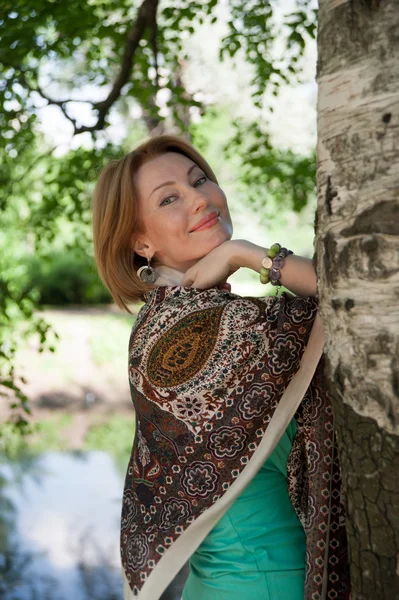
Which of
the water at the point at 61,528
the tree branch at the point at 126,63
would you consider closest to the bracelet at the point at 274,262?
the tree branch at the point at 126,63

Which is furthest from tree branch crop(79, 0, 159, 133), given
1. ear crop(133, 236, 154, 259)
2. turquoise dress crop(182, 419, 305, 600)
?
turquoise dress crop(182, 419, 305, 600)

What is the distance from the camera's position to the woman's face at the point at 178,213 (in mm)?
1907

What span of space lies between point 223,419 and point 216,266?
1.08 ft

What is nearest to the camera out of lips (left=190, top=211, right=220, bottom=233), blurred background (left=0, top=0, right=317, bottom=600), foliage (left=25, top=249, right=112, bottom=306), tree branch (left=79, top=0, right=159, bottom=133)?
lips (left=190, top=211, right=220, bottom=233)

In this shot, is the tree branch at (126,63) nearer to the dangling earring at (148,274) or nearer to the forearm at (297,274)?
the dangling earring at (148,274)

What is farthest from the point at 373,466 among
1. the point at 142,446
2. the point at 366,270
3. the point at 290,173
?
the point at 290,173

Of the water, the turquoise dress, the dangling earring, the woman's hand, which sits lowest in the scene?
the water

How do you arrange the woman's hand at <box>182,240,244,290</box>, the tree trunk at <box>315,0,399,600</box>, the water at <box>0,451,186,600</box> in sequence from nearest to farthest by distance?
the tree trunk at <box>315,0,399,600</box>
the woman's hand at <box>182,240,244,290</box>
the water at <box>0,451,186,600</box>

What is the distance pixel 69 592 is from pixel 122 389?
24.5 ft

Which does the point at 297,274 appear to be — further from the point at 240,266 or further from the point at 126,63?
the point at 126,63

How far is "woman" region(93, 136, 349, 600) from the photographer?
1660 mm

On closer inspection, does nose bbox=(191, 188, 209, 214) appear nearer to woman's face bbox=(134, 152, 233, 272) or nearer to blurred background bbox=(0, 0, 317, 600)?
woman's face bbox=(134, 152, 233, 272)

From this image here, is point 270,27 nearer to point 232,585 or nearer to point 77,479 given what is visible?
point 232,585

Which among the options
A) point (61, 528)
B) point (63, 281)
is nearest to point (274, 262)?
point (61, 528)
